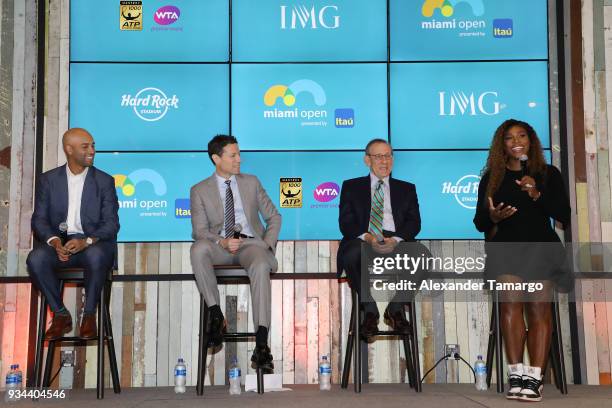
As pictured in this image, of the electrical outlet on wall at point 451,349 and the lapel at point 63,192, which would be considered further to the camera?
the electrical outlet on wall at point 451,349

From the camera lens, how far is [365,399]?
399cm

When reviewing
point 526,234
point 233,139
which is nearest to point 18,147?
point 233,139

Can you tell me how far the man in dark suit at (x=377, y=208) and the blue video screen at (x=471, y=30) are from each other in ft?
2.82

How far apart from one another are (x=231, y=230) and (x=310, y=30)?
60.7 inches

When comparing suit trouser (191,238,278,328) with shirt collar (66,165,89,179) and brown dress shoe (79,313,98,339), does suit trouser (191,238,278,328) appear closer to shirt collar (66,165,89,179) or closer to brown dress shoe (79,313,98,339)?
brown dress shoe (79,313,98,339)

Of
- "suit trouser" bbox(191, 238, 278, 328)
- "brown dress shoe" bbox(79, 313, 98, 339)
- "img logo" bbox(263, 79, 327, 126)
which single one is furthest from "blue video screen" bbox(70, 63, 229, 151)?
"brown dress shoe" bbox(79, 313, 98, 339)

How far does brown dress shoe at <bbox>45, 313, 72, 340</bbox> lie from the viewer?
4.23m

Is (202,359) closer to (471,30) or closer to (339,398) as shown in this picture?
(339,398)

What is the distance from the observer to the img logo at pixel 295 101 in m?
5.16

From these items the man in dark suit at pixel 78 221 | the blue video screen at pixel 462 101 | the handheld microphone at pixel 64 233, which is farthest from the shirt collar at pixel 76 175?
the blue video screen at pixel 462 101

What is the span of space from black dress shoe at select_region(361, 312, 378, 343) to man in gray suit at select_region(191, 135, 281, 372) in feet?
1.79

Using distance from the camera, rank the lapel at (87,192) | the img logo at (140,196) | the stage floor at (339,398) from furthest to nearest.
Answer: the img logo at (140,196), the lapel at (87,192), the stage floor at (339,398)

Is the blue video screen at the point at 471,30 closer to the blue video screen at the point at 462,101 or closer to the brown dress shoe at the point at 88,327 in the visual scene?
the blue video screen at the point at 462,101

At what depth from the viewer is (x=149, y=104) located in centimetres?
516
